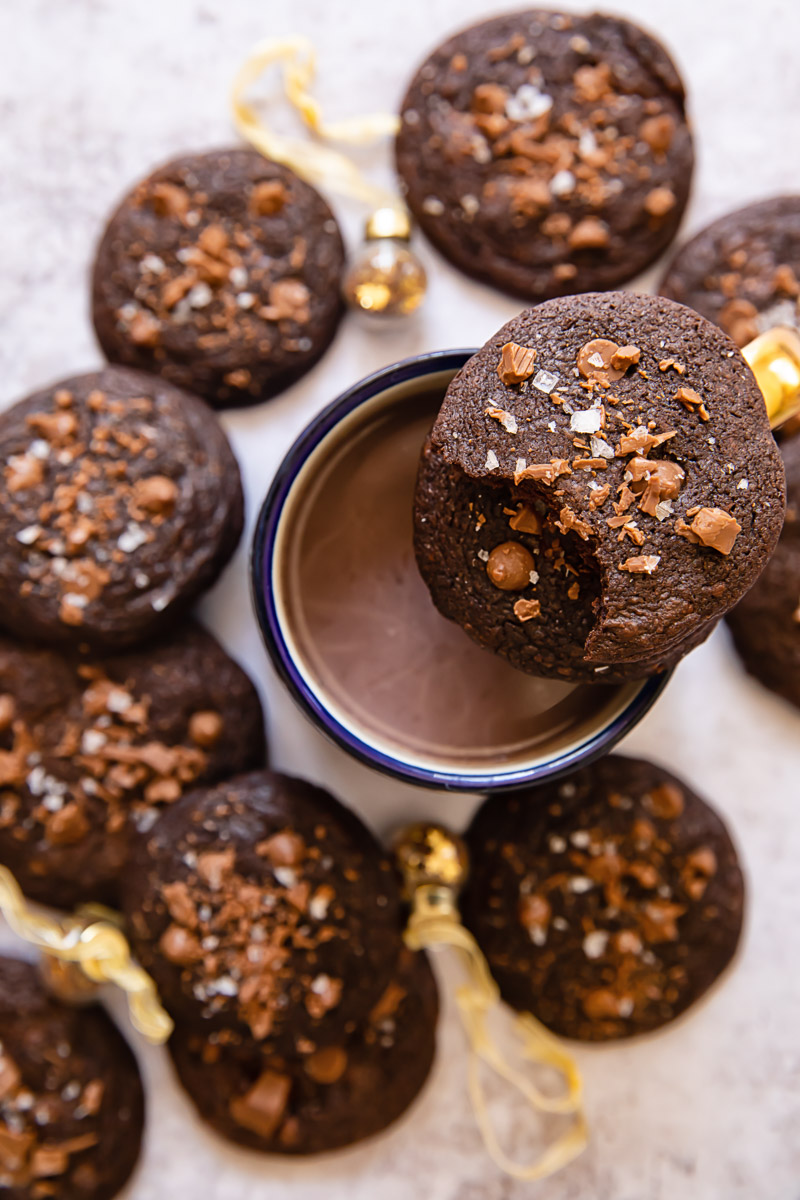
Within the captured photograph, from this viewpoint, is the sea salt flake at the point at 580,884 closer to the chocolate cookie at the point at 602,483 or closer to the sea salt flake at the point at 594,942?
the sea salt flake at the point at 594,942

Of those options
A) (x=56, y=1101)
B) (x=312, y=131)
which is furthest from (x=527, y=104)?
(x=56, y=1101)

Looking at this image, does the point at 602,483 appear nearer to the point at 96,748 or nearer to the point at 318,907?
the point at 318,907

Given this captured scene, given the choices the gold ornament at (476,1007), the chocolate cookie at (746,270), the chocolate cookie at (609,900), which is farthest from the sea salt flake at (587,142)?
the gold ornament at (476,1007)

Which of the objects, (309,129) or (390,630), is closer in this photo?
(390,630)

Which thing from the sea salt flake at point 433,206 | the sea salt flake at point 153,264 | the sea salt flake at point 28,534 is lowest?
the sea salt flake at point 28,534

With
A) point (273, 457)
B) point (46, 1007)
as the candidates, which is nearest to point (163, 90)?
point (273, 457)

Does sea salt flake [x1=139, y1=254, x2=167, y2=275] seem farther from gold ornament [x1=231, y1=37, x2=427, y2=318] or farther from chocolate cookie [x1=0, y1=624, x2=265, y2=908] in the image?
chocolate cookie [x1=0, y1=624, x2=265, y2=908]

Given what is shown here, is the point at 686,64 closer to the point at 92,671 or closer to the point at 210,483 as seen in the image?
the point at 210,483
